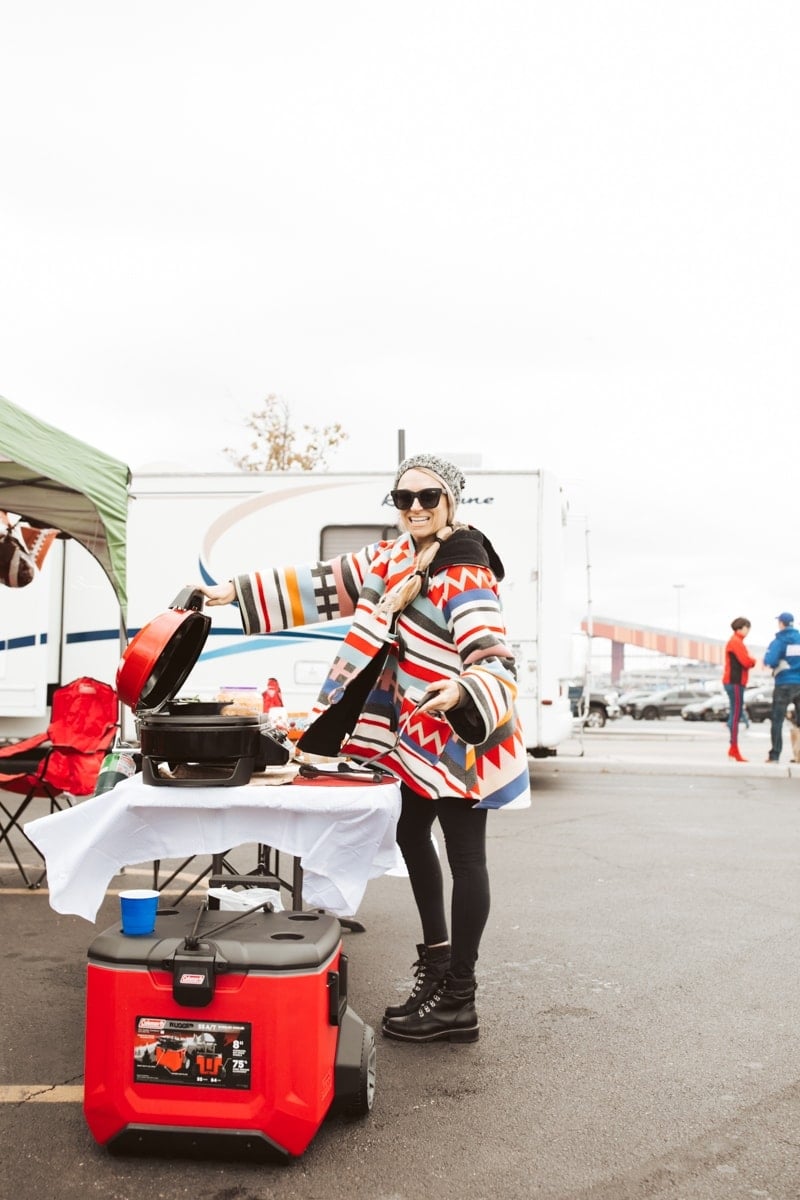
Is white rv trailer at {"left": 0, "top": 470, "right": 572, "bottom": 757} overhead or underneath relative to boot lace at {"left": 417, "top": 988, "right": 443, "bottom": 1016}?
overhead

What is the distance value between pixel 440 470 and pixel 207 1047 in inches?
72.7

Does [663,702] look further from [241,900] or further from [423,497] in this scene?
[241,900]

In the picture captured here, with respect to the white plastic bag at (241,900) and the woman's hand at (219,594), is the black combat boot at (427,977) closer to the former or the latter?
the white plastic bag at (241,900)

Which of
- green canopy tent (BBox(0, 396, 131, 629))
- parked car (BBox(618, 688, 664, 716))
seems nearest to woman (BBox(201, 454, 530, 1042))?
green canopy tent (BBox(0, 396, 131, 629))

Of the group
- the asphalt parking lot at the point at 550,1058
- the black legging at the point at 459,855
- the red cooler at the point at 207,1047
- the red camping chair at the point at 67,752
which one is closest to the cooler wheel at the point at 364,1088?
the asphalt parking lot at the point at 550,1058

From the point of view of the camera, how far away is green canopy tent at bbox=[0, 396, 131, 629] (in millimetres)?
4868

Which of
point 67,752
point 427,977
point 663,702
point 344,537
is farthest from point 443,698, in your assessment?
point 663,702

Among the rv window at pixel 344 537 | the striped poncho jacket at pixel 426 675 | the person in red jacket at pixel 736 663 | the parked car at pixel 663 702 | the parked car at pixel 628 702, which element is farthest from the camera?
the parked car at pixel 628 702

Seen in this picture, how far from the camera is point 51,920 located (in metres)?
5.10

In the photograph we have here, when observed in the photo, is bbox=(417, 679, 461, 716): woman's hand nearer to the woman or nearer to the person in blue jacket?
the woman

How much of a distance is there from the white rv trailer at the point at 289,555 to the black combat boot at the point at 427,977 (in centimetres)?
591

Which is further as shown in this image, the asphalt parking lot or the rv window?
the rv window

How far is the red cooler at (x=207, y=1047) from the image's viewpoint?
2.65m

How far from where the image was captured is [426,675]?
11.5ft
